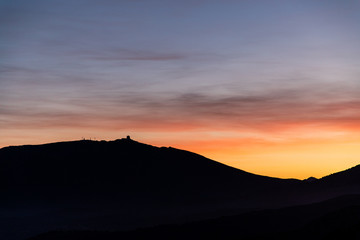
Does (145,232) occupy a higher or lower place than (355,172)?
lower

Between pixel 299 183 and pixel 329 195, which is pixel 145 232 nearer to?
Result: pixel 329 195

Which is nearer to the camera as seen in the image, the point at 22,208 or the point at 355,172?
the point at 355,172

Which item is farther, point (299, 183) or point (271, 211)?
point (299, 183)

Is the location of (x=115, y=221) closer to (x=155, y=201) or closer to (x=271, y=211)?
(x=155, y=201)

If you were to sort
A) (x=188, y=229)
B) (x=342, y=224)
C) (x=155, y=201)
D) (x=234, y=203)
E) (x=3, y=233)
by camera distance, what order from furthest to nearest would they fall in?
(x=155, y=201) < (x=234, y=203) < (x=3, y=233) < (x=188, y=229) < (x=342, y=224)

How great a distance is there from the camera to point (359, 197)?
102688 mm

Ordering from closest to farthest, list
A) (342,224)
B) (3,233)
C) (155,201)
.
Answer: (342,224), (3,233), (155,201)

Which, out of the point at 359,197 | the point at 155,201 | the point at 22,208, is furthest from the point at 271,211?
the point at 22,208

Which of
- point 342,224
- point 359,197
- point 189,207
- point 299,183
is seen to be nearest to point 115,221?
point 189,207

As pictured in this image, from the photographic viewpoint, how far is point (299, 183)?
191m

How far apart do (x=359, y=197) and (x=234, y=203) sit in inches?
3226

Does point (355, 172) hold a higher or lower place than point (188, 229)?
higher

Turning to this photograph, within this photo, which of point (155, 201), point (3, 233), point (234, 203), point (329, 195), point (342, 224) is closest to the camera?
point (342, 224)

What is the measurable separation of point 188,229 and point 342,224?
32232mm
